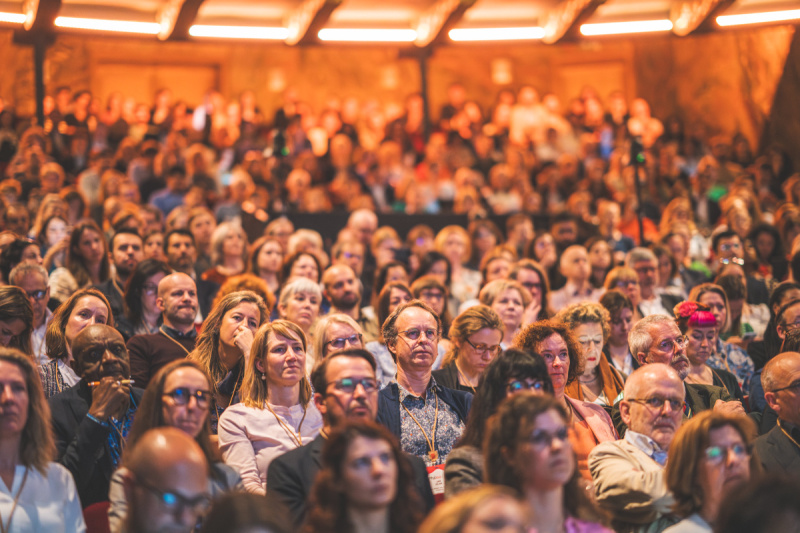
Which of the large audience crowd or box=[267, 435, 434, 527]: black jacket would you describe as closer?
the large audience crowd

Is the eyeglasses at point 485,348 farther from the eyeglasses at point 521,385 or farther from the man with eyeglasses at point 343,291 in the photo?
the man with eyeglasses at point 343,291

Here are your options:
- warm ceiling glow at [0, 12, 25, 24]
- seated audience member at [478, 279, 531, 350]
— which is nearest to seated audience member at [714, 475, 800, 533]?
seated audience member at [478, 279, 531, 350]

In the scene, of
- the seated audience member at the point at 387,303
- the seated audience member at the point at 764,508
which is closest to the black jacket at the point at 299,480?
the seated audience member at the point at 764,508

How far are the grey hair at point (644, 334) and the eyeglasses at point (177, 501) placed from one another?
287 centimetres

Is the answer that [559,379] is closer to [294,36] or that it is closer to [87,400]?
[87,400]

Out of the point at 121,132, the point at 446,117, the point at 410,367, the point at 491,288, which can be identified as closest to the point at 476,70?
the point at 446,117

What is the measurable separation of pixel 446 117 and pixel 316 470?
12.3 meters

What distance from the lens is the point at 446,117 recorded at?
1532 cm

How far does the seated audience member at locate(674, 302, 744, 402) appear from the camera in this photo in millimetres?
5301

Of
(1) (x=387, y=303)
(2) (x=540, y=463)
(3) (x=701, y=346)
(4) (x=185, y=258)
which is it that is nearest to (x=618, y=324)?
(3) (x=701, y=346)

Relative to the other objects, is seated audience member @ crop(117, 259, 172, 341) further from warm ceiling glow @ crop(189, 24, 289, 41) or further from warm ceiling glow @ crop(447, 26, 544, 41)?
warm ceiling glow @ crop(447, 26, 544, 41)

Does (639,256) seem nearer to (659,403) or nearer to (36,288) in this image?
(659,403)

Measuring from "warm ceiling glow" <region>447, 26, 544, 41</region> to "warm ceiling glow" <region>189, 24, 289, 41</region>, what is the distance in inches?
86.7

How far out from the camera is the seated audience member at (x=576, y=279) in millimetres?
7277
